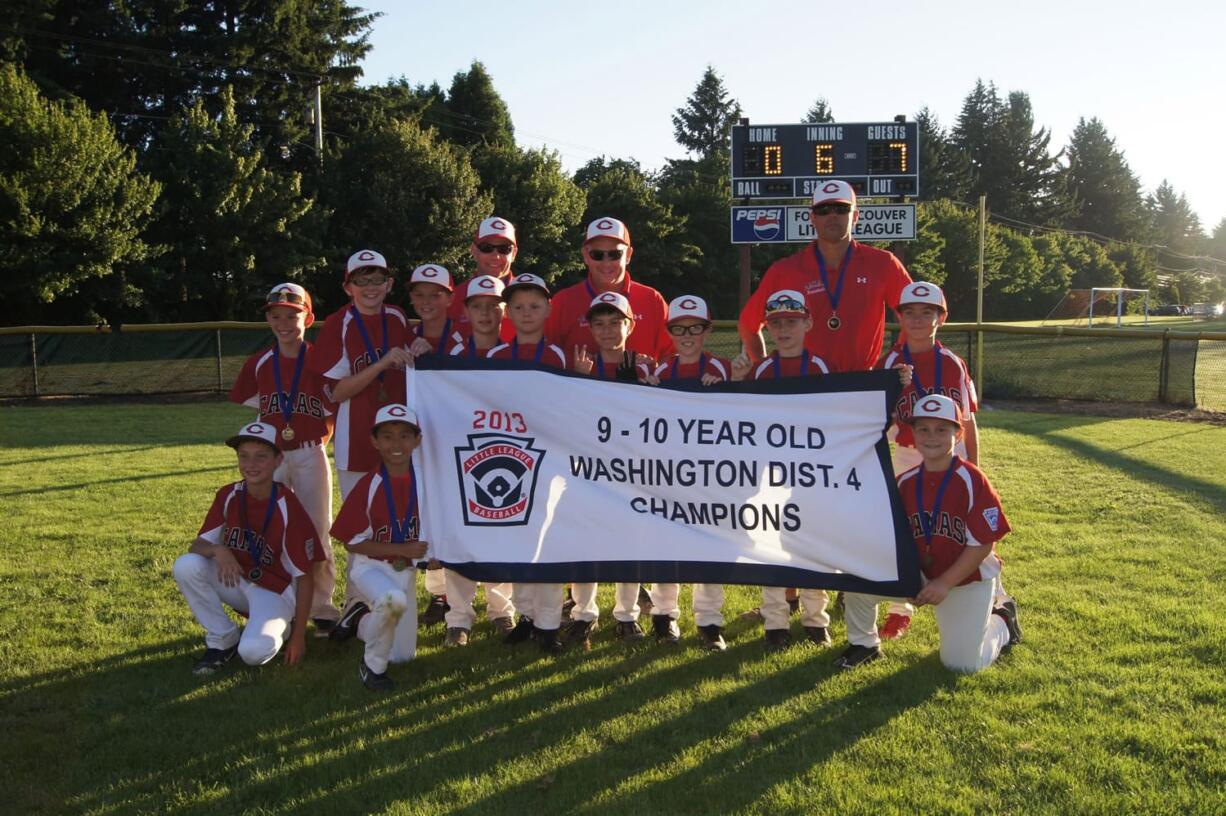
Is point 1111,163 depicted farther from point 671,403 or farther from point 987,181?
point 671,403

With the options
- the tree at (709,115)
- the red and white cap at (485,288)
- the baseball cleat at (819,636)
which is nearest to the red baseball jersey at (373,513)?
the red and white cap at (485,288)

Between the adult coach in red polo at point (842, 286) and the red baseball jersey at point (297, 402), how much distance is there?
2.91m

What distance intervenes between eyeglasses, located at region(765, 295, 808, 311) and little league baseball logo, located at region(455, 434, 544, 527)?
5.07ft

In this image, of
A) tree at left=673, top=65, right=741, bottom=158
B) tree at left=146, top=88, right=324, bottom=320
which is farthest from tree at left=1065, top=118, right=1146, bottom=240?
tree at left=146, top=88, right=324, bottom=320

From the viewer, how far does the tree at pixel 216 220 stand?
95.0ft

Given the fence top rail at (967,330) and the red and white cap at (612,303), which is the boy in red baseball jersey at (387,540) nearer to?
the red and white cap at (612,303)

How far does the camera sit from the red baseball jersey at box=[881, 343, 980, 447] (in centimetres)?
544

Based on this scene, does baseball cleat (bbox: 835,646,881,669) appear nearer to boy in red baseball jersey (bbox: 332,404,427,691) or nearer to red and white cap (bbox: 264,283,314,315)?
boy in red baseball jersey (bbox: 332,404,427,691)

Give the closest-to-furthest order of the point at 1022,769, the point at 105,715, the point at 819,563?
the point at 1022,769, the point at 105,715, the point at 819,563

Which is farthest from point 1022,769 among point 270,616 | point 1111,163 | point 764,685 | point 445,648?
point 1111,163

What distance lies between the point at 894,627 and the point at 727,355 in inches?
589

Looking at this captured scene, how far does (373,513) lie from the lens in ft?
17.1

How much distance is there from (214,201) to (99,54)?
32.2 feet

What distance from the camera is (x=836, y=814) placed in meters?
3.67
